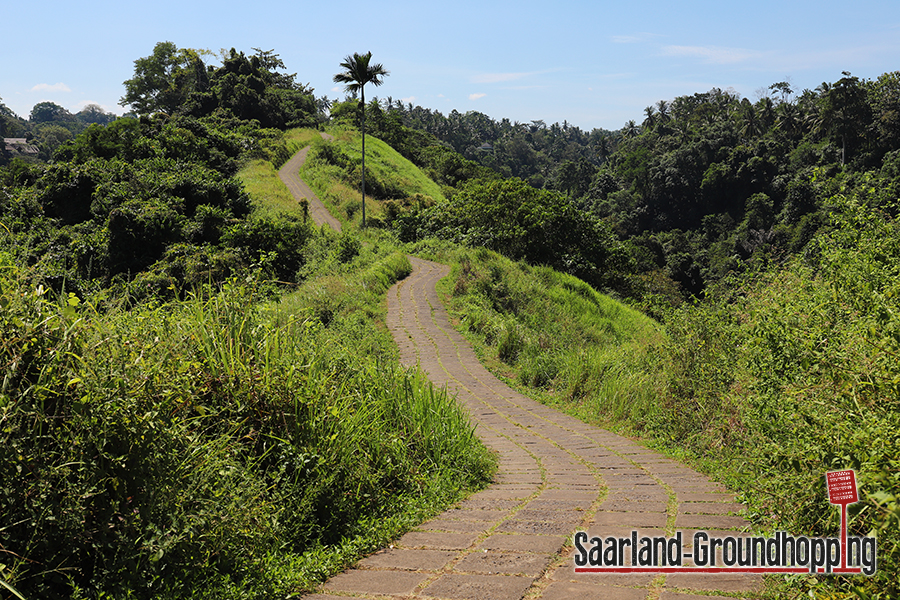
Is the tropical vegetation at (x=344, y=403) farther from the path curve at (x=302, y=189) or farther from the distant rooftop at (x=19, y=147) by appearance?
the distant rooftop at (x=19, y=147)

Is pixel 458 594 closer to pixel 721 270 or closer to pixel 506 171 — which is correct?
pixel 721 270

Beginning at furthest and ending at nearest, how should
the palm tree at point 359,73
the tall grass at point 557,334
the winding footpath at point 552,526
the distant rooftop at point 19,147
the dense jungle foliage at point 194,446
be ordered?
the distant rooftop at point 19,147 < the palm tree at point 359,73 < the tall grass at point 557,334 < the winding footpath at point 552,526 < the dense jungle foliage at point 194,446

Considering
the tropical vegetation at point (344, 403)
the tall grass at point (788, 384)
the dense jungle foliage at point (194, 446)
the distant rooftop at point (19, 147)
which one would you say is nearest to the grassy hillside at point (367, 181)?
the tropical vegetation at point (344, 403)

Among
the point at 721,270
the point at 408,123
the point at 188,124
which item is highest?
the point at 408,123

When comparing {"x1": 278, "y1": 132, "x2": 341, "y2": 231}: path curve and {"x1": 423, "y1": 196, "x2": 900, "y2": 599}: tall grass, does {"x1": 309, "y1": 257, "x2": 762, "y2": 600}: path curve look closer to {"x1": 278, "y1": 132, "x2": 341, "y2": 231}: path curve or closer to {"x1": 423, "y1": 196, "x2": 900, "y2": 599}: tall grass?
{"x1": 423, "y1": 196, "x2": 900, "y2": 599}: tall grass

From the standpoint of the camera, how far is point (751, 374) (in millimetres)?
4789

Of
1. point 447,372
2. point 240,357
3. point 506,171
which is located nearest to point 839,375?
point 240,357

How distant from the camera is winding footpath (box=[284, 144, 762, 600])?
2492mm

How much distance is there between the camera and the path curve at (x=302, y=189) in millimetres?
28078

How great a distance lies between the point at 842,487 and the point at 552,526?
1.51 meters

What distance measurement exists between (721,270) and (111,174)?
133ft

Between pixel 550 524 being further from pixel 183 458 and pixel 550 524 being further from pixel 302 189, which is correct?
pixel 302 189

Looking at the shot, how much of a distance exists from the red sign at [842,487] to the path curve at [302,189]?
23.7 m

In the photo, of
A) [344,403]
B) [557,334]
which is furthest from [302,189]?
[344,403]
